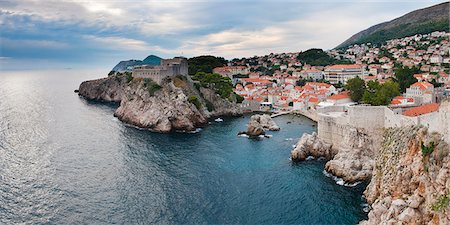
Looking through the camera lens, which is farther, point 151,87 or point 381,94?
point 151,87

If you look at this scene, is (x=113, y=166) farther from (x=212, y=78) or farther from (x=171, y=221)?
(x=212, y=78)

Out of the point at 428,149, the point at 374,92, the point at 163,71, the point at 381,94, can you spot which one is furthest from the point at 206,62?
the point at 428,149

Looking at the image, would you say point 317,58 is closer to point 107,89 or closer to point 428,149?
point 107,89

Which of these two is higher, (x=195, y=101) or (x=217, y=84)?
(x=217, y=84)

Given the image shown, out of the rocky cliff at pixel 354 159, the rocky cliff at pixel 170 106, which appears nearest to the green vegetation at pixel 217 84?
the rocky cliff at pixel 170 106

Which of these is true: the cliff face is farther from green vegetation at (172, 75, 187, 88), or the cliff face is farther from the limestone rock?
the limestone rock

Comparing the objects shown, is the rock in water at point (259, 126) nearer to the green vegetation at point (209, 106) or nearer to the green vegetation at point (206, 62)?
the green vegetation at point (209, 106)
